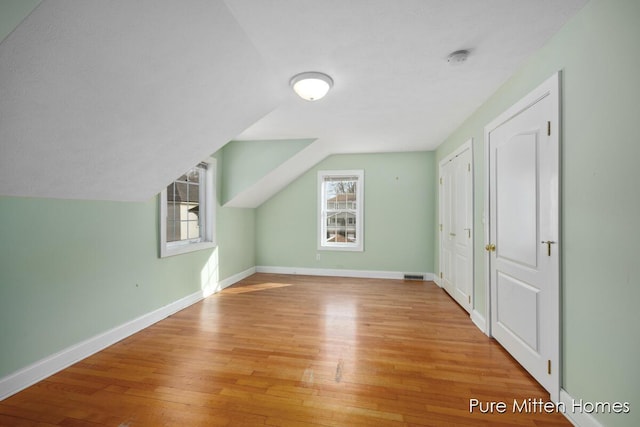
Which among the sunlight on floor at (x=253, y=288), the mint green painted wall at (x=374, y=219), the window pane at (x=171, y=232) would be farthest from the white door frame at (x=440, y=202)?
the window pane at (x=171, y=232)

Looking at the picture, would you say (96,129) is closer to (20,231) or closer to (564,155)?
(20,231)

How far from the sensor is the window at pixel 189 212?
11.1ft

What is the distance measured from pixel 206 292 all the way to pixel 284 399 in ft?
8.75

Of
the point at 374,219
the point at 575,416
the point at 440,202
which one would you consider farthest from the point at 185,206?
the point at 575,416

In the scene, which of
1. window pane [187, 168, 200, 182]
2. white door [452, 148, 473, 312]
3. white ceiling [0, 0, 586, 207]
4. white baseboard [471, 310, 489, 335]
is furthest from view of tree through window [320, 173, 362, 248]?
white ceiling [0, 0, 586, 207]

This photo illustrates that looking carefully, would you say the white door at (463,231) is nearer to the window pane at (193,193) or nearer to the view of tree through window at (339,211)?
the view of tree through window at (339,211)

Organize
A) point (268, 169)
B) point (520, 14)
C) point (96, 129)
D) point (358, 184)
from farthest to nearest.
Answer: point (358, 184), point (268, 169), point (96, 129), point (520, 14)

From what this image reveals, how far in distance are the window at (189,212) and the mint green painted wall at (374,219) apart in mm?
1576

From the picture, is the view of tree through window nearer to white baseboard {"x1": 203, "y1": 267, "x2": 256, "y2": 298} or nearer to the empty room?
white baseboard {"x1": 203, "y1": 267, "x2": 256, "y2": 298}

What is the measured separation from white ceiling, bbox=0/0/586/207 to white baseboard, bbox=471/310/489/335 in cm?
226

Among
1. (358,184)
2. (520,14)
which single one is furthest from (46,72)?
(358,184)

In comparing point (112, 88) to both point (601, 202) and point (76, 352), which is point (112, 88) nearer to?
point (76, 352)

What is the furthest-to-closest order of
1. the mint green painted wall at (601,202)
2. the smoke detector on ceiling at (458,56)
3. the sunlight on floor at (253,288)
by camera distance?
1. the sunlight on floor at (253,288)
2. the smoke detector on ceiling at (458,56)
3. the mint green painted wall at (601,202)

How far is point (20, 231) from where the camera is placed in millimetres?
1930
